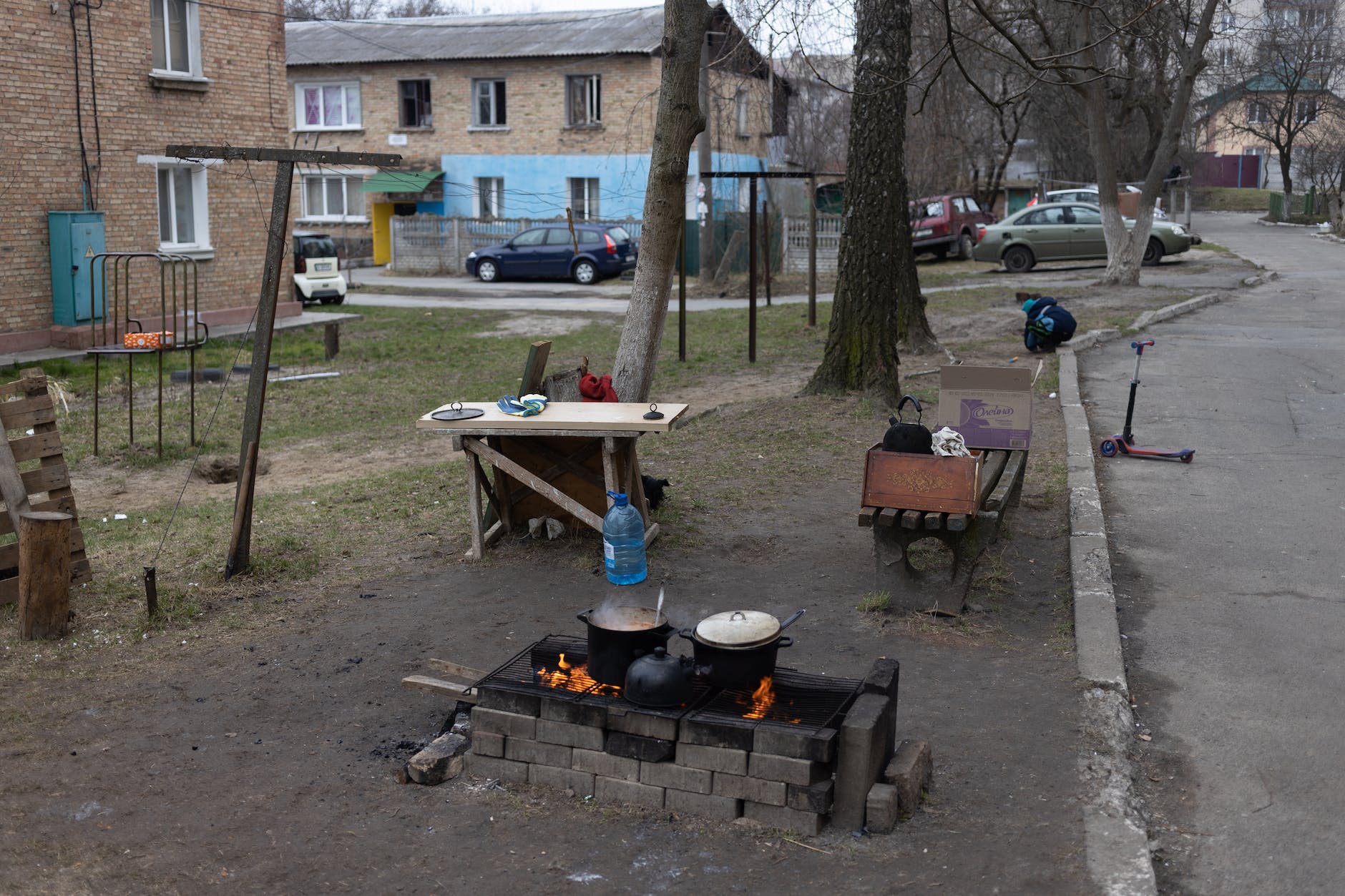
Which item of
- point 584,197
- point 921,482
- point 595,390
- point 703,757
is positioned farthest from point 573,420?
point 584,197

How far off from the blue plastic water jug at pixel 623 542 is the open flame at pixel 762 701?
201 cm

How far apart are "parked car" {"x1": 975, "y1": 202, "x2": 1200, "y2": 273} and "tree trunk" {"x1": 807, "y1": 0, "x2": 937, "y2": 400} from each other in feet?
53.3

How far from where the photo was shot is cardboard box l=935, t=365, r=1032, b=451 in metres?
7.66

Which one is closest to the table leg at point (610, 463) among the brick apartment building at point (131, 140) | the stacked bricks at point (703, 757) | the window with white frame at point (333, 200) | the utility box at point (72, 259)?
the stacked bricks at point (703, 757)

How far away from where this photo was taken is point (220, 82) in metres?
20.2

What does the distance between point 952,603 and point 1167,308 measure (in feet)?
47.5

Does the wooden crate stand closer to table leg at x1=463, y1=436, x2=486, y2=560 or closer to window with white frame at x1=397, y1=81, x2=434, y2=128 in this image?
table leg at x1=463, y1=436, x2=486, y2=560

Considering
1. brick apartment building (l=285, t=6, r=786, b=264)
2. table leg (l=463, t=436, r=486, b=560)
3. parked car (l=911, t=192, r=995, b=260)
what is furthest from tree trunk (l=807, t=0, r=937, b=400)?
brick apartment building (l=285, t=6, r=786, b=264)

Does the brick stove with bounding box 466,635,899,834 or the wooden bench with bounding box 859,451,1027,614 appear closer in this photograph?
the brick stove with bounding box 466,635,899,834

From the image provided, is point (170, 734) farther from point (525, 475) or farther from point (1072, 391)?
point (1072, 391)

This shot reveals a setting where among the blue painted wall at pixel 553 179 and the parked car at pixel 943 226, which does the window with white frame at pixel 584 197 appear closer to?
the blue painted wall at pixel 553 179

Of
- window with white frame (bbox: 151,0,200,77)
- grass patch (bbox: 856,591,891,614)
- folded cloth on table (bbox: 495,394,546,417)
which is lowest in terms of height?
grass patch (bbox: 856,591,891,614)

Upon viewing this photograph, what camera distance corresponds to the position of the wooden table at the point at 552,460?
6.91 metres

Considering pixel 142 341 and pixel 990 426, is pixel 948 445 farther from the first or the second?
pixel 142 341
